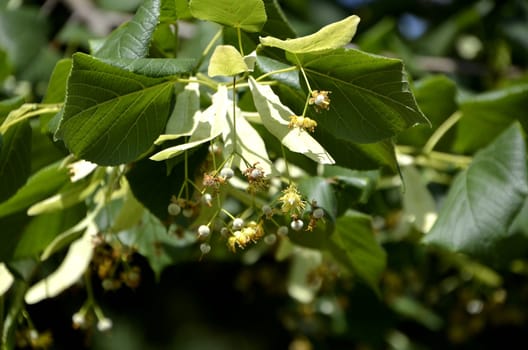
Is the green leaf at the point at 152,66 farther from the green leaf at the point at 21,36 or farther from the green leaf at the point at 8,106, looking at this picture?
the green leaf at the point at 21,36

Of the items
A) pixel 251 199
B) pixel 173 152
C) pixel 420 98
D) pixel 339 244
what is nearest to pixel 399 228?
pixel 420 98

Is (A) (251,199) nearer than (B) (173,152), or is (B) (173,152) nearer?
(B) (173,152)

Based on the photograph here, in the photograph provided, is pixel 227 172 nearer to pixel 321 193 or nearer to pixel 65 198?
pixel 321 193

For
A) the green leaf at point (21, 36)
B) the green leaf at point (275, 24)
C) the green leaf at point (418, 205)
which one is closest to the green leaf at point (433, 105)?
the green leaf at point (418, 205)

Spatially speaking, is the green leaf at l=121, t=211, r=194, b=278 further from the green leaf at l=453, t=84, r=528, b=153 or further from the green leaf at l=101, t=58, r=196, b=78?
the green leaf at l=453, t=84, r=528, b=153

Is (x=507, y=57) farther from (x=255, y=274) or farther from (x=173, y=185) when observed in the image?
(x=173, y=185)

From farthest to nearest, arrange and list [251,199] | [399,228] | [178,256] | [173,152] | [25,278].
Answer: [399,228]
[178,256]
[25,278]
[251,199]
[173,152]

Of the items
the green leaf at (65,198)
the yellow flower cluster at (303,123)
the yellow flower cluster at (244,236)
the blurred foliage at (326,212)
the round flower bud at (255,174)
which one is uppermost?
the yellow flower cluster at (303,123)
